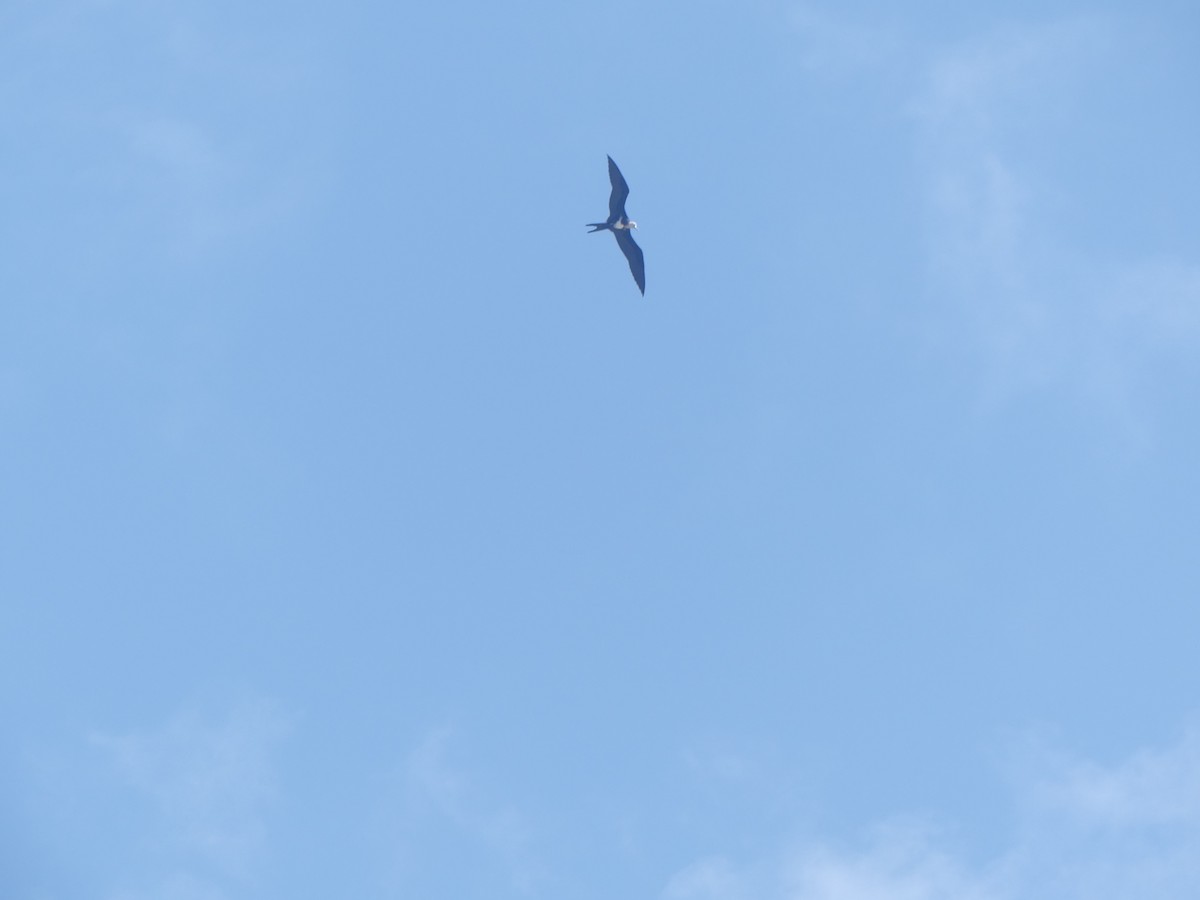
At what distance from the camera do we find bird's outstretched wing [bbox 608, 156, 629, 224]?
78.2 metres

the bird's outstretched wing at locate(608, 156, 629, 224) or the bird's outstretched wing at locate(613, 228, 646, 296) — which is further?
the bird's outstretched wing at locate(613, 228, 646, 296)

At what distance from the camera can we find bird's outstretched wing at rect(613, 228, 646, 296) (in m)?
80.9

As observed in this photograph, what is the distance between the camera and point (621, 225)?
263 ft

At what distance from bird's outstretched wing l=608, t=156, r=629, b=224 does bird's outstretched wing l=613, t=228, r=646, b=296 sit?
1.04 metres

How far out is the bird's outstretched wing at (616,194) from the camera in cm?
7825

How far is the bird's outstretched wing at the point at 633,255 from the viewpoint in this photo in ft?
266

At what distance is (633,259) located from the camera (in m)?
81.4

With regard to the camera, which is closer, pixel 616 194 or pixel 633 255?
pixel 616 194

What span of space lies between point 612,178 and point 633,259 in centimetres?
466

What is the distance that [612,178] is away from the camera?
7844cm

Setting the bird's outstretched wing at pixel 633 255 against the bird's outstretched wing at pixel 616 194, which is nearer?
the bird's outstretched wing at pixel 616 194

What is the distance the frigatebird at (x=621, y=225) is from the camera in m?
78.4

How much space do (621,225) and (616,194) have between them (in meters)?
1.97
